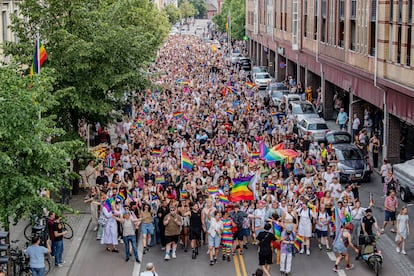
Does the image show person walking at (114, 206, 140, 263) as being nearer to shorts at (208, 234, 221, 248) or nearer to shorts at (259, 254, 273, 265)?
shorts at (208, 234, 221, 248)

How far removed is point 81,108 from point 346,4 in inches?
751

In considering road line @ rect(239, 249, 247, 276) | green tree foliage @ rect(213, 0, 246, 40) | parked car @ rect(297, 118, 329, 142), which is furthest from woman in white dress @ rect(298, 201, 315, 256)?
green tree foliage @ rect(213, 0, 246, 40)

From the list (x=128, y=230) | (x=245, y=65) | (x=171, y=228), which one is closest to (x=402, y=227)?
(x=171, y=228)

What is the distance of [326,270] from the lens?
1919cm

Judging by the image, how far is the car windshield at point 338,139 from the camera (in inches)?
1332

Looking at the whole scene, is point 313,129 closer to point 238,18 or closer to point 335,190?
point 335,190

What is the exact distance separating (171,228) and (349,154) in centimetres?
1226

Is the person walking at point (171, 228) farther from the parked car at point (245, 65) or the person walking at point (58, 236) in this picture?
the parked car at point (245, 65)

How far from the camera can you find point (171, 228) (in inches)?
784

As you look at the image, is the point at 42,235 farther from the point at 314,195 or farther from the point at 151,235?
the point at 314,195

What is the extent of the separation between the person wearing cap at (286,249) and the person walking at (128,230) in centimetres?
382

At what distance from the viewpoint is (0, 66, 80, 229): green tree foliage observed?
16094mm

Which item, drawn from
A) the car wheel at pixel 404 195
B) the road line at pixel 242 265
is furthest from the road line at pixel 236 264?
the car wheel at pixel 404 195

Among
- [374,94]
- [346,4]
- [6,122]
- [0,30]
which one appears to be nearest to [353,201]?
[6,122]
